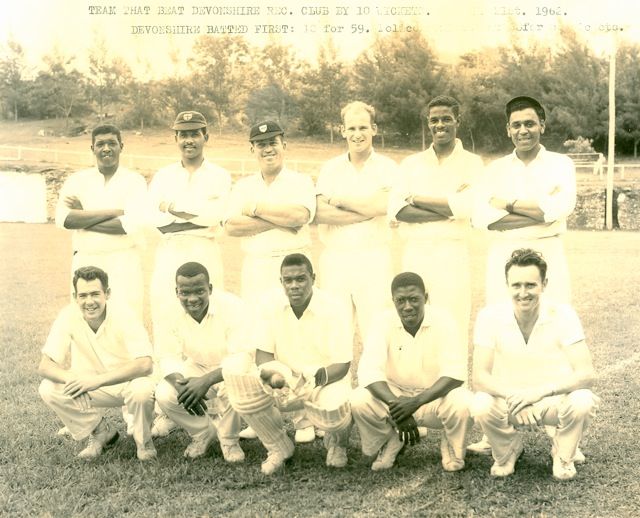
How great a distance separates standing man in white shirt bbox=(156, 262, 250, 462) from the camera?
3873 millimetres

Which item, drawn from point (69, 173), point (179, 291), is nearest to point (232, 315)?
point (179, 291)

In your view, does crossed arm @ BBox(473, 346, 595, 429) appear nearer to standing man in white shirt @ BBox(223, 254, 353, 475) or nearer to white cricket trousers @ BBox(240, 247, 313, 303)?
standing man in white shirt @ BBox(223, 254, 353, 475)

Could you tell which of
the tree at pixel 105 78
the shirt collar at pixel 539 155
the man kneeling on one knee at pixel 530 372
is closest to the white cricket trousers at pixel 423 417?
the man kneeling on one knee at pixel 530 372

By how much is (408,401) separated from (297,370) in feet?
2.27

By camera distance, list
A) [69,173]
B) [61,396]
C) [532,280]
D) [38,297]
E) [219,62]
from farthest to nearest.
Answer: [38,297], [69,173], [219,62], [61,396], [532,280]

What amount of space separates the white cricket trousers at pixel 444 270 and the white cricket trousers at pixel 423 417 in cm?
69

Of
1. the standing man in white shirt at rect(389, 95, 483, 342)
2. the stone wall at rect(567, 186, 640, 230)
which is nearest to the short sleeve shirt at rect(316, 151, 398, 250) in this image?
the standing man in white shirt at rect(389, 95, 483, 342)

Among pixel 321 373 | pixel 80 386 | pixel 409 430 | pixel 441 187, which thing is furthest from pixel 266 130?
pixel 409 430

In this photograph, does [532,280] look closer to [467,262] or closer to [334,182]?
[467,262]

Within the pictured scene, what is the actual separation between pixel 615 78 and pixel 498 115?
2.73 ft

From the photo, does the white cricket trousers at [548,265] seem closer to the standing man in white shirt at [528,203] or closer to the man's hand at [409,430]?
the standing man in white shirt at [528,203]

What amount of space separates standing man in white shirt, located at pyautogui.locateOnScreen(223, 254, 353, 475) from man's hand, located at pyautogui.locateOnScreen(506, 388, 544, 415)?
0.85 metres

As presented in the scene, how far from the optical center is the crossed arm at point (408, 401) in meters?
3.55

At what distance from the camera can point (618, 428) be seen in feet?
13.2
